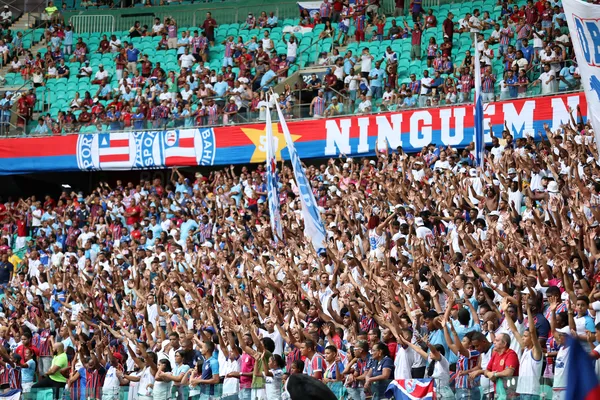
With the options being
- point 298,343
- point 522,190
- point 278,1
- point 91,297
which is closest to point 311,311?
point 298,343

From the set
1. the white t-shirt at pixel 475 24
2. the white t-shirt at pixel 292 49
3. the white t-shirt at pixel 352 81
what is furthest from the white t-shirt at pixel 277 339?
the white t-shirt at pixel 292 49

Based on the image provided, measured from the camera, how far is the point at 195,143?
Result: 23.7m

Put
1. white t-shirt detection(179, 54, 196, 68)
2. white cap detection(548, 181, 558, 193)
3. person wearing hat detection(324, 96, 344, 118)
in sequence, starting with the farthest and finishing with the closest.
A: white t-shirt detection(179, 54, 196, 68), person wearing hat detection(324, 96, 344, 118), white cap detection(548, 181, 558, 193)

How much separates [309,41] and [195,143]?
473 centimetres

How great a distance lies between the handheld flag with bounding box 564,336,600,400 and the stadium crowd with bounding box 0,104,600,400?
4778mm

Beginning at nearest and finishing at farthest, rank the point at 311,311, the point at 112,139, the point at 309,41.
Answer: the point at 311,311
the point at 112,139
the point at 309,41

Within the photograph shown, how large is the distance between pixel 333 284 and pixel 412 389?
4015 millimetres

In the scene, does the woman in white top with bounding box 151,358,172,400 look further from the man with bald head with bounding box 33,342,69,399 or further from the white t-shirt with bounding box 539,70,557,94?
the white t-shirt with bounding box 539,70,557,94

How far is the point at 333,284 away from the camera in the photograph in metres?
12.6

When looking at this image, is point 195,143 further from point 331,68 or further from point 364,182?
point 364,182

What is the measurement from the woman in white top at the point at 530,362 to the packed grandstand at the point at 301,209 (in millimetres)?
20

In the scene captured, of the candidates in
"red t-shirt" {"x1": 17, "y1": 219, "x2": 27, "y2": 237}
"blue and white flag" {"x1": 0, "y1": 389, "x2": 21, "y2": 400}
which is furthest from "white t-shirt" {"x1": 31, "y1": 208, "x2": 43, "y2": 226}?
"blue and white flag" {"x1": 0, "y1": 389, "x2": 21, "y2": 400}

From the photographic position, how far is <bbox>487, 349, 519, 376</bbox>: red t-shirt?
28.3ft

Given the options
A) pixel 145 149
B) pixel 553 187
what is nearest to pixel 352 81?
pixel 145 149
